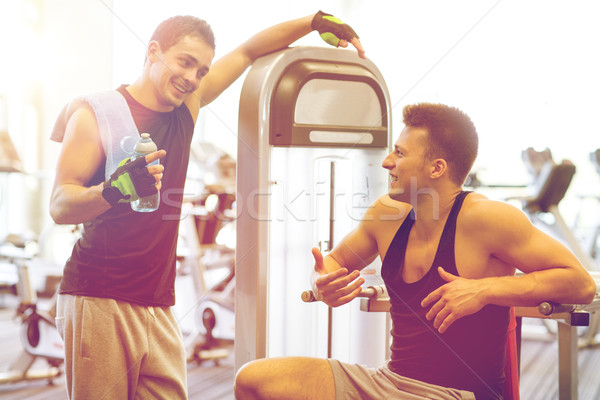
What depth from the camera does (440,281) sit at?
1.35m

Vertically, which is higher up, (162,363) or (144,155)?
(144,155)

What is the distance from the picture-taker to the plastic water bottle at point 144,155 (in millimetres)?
1491

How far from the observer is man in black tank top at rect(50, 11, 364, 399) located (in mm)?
1440

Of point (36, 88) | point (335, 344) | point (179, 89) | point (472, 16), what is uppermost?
point (472, 16)

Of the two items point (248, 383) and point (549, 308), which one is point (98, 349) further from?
point (549, 308)

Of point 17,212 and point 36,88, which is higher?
point 36,88

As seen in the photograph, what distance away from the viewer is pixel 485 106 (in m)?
6.00

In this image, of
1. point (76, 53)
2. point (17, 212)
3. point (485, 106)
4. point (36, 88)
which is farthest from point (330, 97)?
point (485, 106)

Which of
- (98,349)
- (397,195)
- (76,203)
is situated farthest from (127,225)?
(397,195)

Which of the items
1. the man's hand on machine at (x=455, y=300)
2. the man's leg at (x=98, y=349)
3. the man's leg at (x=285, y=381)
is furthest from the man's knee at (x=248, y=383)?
the man's hand on machine at (x=455, y=300)

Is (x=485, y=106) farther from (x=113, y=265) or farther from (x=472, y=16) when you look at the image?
(x=113, y=265)

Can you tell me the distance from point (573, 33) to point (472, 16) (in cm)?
99

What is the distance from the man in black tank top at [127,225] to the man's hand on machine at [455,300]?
72 cm

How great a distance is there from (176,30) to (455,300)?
1041mm
